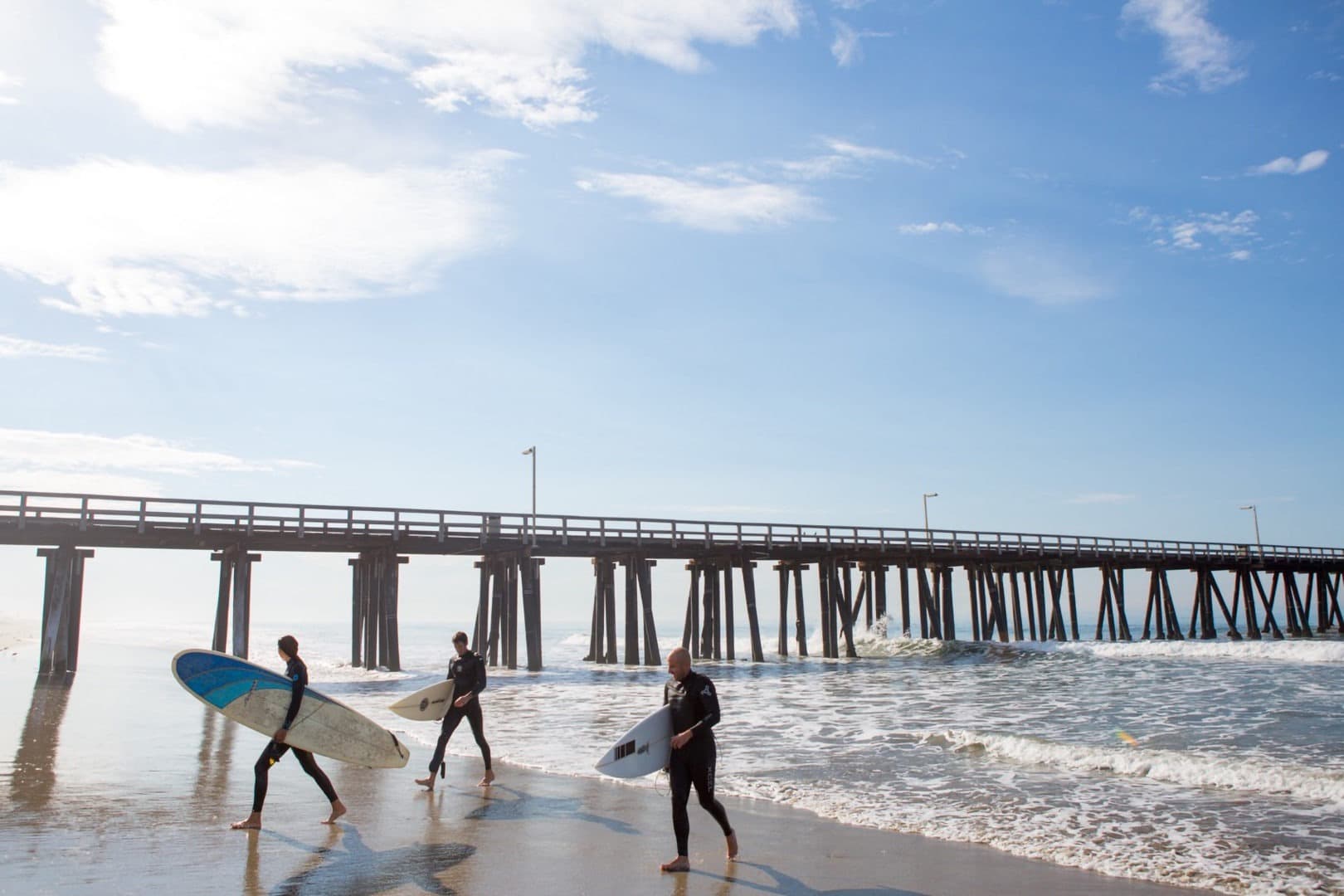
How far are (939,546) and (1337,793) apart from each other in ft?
93.9

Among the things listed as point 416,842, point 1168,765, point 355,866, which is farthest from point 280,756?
point 1168,765

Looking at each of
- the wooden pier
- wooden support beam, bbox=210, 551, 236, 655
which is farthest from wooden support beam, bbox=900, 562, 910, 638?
wooden support beam, bbox=210, 551, 236, 655

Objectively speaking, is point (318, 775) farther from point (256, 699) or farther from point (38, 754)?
point (38, 754)

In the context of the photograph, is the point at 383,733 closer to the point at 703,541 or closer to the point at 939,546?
the point at 703,541

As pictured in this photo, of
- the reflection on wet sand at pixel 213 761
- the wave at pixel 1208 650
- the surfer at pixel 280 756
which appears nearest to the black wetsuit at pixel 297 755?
the surfer at pixel 280 756

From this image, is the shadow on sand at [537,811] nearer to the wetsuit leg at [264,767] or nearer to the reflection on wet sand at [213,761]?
the wetsuit leg at [264,767]

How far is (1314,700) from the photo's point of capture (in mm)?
19703

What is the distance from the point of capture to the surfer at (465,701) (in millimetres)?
9648

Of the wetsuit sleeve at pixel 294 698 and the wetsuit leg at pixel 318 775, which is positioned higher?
the wetsuit sleeve at pixel 294 698

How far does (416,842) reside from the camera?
7.18 m

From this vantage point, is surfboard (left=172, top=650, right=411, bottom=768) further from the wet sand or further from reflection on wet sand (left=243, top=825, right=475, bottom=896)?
reflection on wet sand (left=243, top=825, right=475, bottom=896)

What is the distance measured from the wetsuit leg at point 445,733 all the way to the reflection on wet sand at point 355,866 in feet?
6.52

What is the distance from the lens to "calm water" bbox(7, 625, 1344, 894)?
Answer: 784 centimetres

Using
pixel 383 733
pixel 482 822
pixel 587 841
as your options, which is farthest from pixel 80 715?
pixel 587 841
